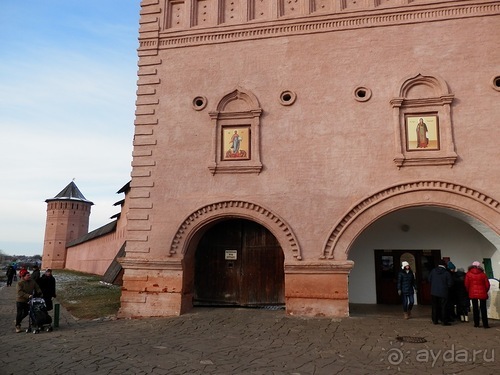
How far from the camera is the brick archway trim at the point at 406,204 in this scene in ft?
29.9

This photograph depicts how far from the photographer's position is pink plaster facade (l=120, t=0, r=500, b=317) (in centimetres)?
962

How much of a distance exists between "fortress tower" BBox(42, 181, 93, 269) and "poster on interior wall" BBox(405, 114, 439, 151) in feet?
138

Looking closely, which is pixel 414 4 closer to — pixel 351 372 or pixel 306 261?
pixel 306 261

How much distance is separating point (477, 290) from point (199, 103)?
813 cm

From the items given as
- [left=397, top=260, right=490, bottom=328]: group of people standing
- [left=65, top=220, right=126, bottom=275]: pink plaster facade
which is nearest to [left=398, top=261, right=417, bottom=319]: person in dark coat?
[left=397, top=260, right=490, bottom=328]: group of people standing

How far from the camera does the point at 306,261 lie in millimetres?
9781

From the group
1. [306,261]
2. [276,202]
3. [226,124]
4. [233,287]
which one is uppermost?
[226,124]

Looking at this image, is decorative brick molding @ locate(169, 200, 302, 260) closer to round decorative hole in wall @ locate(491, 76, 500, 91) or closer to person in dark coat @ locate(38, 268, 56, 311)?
person in dark coat @ locate(38, 268, 56, 311)

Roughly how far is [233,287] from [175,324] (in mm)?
2435

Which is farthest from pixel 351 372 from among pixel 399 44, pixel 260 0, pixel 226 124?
pixel 260 0

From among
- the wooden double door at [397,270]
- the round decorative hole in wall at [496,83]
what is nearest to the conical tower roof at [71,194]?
the wooden double door at [397,270]

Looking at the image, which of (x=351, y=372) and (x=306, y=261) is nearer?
(x=351, y=372)

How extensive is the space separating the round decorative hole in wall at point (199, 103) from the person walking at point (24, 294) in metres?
5.90

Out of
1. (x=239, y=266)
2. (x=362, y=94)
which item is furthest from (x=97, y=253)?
(x=362, y=94)
